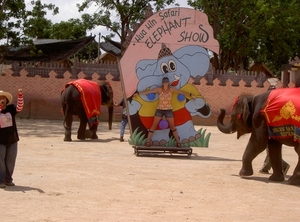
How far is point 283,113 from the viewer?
31.3ft

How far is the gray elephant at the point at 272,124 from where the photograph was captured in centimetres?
946

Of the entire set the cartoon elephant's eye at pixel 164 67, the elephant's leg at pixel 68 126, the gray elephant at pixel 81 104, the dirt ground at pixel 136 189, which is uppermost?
the cartoon elephant's eye at pixel 164 67

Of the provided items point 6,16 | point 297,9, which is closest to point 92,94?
point 6,16

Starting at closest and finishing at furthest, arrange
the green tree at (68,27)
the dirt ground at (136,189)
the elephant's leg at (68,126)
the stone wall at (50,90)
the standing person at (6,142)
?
the dirt ground at (136,189), the standing person at (6,142), the elephant's leg at (68,126), the stone wall at (50,90), the green tree at (68,27)

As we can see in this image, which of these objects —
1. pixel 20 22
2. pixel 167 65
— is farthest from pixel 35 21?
pixel 167 65

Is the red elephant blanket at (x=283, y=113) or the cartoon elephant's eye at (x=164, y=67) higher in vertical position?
the cartoon elephant's eye at (x=164, y=67)

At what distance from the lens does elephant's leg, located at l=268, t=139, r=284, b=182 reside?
9867 mm

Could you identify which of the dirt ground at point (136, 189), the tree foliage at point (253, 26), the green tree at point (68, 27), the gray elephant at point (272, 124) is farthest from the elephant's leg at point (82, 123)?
the green tree at point (68, 27)

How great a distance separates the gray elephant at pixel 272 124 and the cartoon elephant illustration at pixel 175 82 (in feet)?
8.37

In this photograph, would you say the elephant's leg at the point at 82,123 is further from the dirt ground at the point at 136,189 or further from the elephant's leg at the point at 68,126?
the dirt ground at the point at 136,189

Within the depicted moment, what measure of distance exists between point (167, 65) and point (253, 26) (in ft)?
70.0

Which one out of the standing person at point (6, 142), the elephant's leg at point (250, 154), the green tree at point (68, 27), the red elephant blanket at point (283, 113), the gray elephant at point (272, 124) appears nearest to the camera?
the standing person at point (6, 142)

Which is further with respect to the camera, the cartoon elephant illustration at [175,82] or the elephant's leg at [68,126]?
the elephant's leg at [68,126]

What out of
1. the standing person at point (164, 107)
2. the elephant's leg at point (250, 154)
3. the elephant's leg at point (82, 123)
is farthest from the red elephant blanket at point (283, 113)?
the elephant's leg at point (82, 123)
